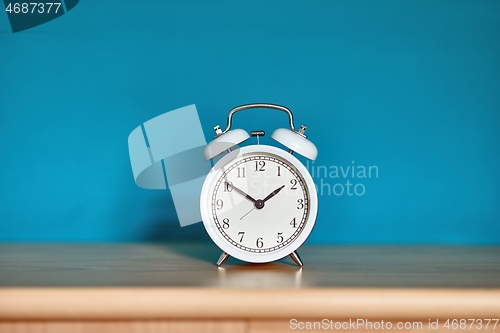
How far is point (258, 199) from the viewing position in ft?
3.42

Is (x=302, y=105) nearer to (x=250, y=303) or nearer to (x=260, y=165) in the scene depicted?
(x=260, y=165)

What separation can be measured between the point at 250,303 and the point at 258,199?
0.26 m

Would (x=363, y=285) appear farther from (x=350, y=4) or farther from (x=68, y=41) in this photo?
(x=68, y=41)

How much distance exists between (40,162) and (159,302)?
0.74 meters

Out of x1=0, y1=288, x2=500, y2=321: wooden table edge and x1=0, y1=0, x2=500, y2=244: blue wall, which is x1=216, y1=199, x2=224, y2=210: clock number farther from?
x1=0, y1=0, x2=500, y2=244: blue wall

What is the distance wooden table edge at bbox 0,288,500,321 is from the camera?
82 cm

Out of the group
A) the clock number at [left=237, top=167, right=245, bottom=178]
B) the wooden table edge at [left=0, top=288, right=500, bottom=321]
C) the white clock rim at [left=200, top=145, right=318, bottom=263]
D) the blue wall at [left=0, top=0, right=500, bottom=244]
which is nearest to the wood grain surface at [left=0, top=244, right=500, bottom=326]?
the wooden table edge at [left=0, top=288, right=500, bottom=321]

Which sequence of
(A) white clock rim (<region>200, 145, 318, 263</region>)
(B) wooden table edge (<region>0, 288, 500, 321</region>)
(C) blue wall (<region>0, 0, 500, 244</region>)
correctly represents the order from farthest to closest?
1. (C) blue wall (<region>0, 0, 500, 244</region>)
2. (A) white clock rim (<region>200, 145, 318, 263</region>)
3. (B) wooden table edge (<region>0, 288, 500, 321</region>)

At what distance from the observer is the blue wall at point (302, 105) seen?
137 centimetres

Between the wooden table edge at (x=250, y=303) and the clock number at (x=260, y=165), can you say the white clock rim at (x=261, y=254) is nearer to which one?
the clock number at (x=260, y=165)

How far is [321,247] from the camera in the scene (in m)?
1.30

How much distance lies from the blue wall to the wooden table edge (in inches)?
21.5

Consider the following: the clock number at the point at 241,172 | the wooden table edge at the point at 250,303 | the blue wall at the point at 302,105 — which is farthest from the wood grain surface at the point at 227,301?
the blue wall at the point at 302,105

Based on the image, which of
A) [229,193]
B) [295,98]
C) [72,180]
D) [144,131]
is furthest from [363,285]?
[72,180]
